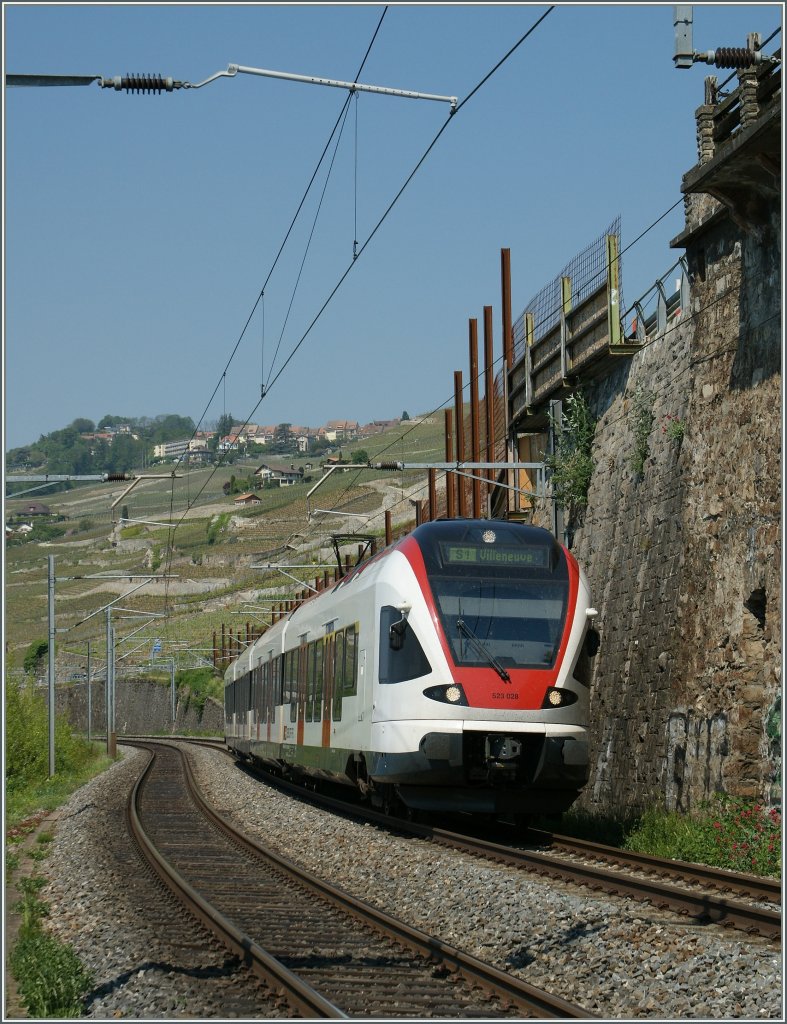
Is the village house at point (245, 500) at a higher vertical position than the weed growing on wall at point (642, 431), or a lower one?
higher

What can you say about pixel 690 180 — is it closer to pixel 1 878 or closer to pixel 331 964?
pixel 331 964

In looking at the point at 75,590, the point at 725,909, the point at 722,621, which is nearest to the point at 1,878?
the point at 725,909

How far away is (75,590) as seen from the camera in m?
144

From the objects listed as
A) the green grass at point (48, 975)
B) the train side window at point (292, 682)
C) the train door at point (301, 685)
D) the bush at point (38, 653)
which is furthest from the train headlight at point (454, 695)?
the bush at point (38, 653)

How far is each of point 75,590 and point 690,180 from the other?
437 feet

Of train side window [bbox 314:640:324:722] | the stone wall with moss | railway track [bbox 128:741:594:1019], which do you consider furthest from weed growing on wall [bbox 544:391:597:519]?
the stone wall with moss

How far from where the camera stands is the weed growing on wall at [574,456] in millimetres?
24172

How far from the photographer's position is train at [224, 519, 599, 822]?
16.1m

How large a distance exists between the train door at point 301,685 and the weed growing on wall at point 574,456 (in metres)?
5.30

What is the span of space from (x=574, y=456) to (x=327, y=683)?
5982 millimetres

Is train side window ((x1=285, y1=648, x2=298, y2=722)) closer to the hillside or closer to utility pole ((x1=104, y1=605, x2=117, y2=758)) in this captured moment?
utility pole ((x1=104, y1=605, x2=117, y2=758))

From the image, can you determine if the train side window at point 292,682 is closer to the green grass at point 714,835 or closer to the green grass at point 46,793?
the green grass at point 46,793

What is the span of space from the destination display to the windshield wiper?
0.85 m

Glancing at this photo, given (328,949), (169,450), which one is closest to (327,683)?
(328,949)
